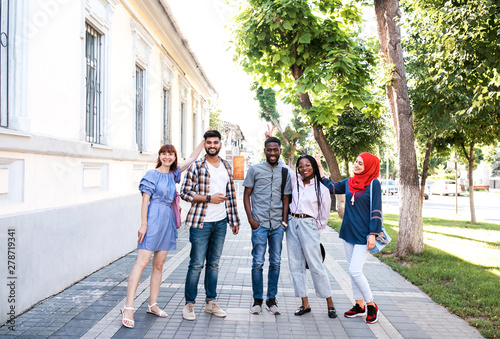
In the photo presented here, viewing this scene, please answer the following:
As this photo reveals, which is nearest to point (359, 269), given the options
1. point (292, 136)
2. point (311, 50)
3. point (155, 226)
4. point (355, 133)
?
point (155, 226)

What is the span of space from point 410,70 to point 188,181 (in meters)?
10.5

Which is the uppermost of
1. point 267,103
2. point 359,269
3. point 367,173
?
point 267,103

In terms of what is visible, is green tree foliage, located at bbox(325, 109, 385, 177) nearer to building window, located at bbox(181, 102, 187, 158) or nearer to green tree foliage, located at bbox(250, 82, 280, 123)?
building window, located at bbox(181, 102, 187, 158)

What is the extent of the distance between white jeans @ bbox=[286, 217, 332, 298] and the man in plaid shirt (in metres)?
0.68

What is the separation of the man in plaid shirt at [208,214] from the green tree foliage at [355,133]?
14.0m

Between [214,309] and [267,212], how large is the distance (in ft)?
4.05

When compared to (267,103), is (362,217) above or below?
below

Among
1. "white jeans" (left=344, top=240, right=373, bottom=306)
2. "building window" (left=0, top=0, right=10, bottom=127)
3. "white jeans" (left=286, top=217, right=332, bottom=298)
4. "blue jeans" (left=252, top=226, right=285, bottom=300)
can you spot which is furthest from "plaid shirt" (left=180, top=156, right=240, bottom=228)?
"building window" (left=0, top=0, right=10, bottom=127)

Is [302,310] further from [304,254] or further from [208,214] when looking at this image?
[208,214]

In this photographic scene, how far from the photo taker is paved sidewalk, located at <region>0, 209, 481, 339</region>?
4.14 metres

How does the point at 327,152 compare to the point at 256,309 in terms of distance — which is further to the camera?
the point at 327,152

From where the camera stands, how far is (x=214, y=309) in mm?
4664

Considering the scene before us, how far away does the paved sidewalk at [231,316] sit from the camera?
414 cm

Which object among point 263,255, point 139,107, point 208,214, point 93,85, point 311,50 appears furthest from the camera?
point 311,50
